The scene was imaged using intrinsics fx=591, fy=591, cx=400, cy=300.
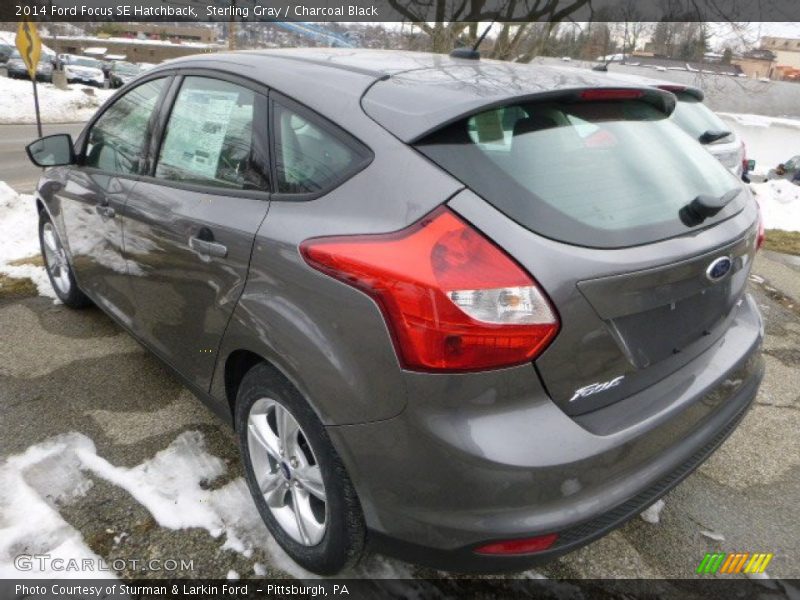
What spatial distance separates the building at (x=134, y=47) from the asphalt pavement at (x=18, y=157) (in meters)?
56.0

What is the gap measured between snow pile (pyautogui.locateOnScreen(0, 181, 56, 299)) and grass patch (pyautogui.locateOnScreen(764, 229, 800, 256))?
23.9ft

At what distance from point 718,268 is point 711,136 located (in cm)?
487

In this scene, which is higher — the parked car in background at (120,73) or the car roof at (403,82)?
the car roof at (403,82)

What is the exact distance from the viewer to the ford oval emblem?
1777mm

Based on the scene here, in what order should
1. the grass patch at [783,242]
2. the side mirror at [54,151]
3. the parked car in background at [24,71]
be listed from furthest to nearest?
1. the parked car in background at [24,71]
2. the grass patch at [783,242]
3. the side mirror at [54,151]

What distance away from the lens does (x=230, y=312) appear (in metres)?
1.99

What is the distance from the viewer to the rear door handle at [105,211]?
2.78 m

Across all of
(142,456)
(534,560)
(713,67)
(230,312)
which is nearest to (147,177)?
(230,312)

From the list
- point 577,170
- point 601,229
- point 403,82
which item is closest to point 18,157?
point 403,82

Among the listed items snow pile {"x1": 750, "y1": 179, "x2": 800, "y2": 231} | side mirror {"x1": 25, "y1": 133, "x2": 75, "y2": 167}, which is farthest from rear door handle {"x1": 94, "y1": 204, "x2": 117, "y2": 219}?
snow pile {"x1": 750, "y1": 179, "x2": 800, "y2": 231}

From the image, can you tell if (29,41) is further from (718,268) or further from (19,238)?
(718,268)

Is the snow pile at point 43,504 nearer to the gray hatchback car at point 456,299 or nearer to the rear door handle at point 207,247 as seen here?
the gray hatchback car at point 456,299

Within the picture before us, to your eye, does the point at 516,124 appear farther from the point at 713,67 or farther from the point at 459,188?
the point at 713,67

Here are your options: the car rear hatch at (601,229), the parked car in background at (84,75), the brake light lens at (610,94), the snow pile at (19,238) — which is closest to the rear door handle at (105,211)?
the snow pile at (19,238)
